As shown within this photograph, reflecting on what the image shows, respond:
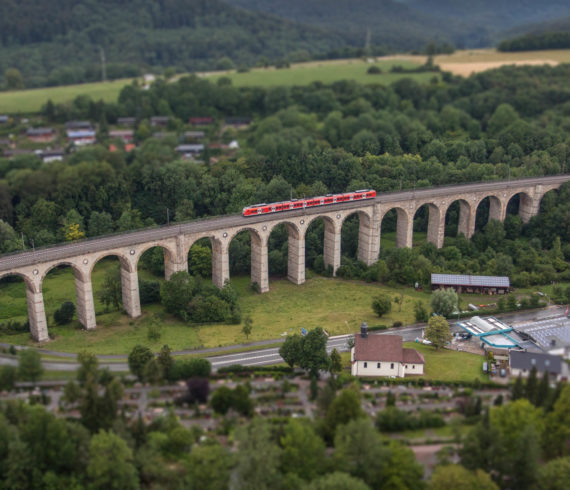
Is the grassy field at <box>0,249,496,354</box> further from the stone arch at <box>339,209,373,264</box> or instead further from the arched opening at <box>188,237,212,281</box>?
the stone arch at <box>339,209,373,264</box>

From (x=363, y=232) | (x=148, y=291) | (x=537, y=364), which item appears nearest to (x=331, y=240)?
(x=363, y=232)

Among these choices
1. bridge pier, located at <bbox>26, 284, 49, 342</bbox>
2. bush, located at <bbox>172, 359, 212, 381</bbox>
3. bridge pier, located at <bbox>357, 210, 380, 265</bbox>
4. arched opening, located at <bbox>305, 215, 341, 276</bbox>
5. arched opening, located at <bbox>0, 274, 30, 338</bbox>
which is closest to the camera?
bush, located at <bbox>172, 359, 212, 381</bbox>

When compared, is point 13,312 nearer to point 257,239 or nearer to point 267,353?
point 257,239

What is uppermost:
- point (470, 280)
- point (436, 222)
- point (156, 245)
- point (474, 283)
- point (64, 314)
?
point (156, 245)

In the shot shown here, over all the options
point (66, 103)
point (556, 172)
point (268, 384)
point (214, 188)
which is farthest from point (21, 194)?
point (556, 172)

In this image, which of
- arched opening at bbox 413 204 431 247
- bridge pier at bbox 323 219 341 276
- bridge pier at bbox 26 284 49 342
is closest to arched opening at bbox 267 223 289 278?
bridge pier at bbox 323 219 341 276

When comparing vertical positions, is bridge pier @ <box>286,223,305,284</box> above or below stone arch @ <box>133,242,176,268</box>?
below

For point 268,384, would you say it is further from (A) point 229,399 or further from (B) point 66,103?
(B) point 66,103
